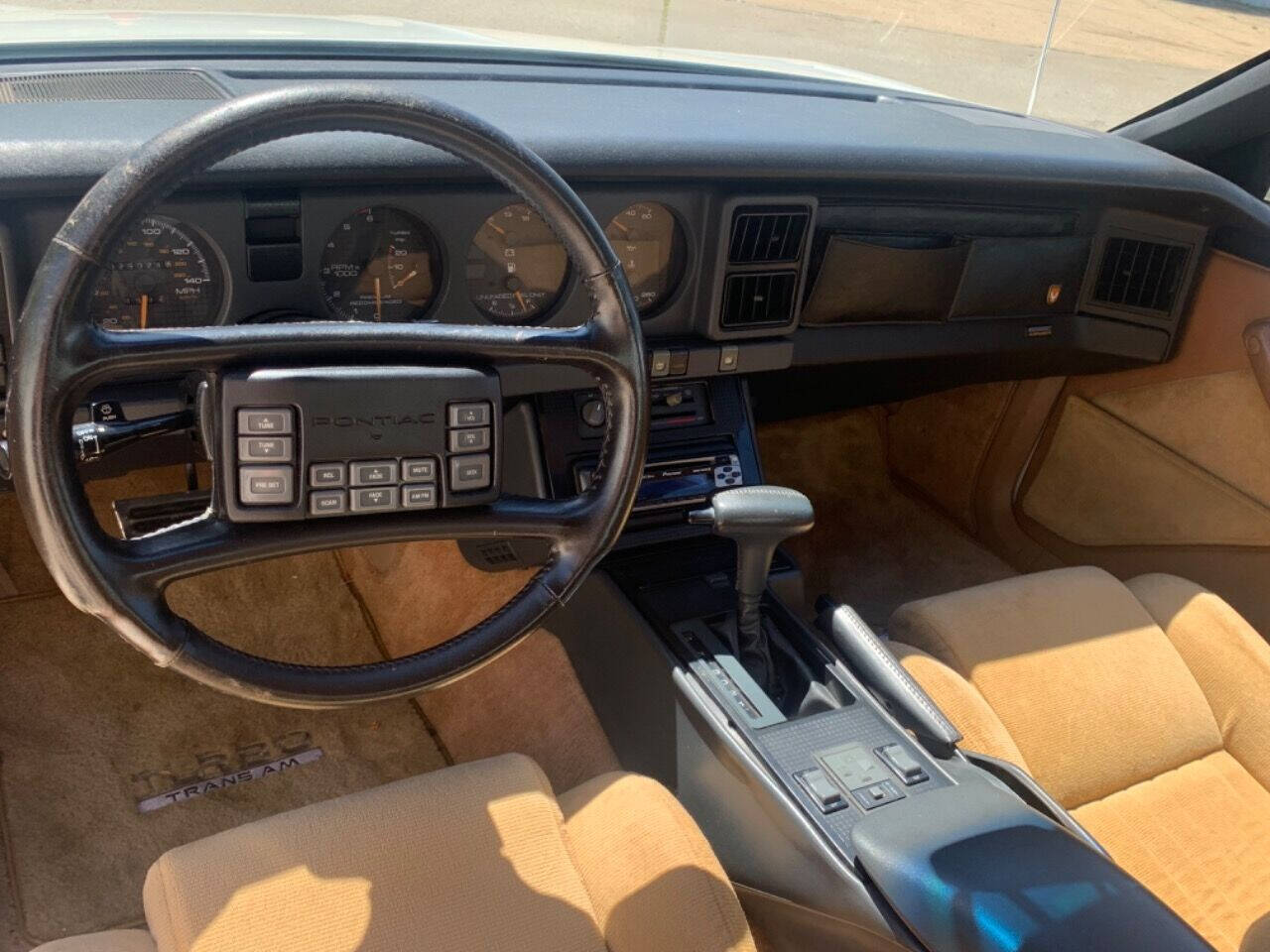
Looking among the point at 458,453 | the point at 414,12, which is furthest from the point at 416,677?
the point at 414,12

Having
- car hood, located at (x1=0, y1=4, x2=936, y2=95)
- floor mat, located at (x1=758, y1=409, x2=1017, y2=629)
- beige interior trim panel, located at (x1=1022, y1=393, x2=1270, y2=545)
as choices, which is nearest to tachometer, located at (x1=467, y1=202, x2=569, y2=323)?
car hood, located at (x1=0, y1=4, x2=936, y2=95)

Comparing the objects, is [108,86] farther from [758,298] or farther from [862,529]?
[862,529]

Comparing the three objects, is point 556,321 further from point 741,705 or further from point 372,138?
point 741,705

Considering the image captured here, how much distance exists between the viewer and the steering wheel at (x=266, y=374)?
3.34ft

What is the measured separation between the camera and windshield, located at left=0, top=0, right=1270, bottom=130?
20.3 feet

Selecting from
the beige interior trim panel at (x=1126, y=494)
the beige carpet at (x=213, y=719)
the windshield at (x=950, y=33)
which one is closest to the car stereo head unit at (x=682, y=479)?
the beige carpet at (x=213, y=719)

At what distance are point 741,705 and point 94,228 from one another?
1.07 m

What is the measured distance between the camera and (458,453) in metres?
1.24

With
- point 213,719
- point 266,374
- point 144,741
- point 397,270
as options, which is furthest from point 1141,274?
point 144,741

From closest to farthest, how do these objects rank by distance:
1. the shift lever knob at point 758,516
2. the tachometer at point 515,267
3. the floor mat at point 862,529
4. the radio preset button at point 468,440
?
the radio preset button at point 468,440, the shift lever knob at point 758,516, the tachometer at point 515,267, the floor mat at point 862,529

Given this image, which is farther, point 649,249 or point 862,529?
point 862,529

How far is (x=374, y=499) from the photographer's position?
1.20 metres

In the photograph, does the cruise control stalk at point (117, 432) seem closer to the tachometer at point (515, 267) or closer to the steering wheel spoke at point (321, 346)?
the steering wheel spoke at point (321, 346)

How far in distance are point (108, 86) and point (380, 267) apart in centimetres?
45
